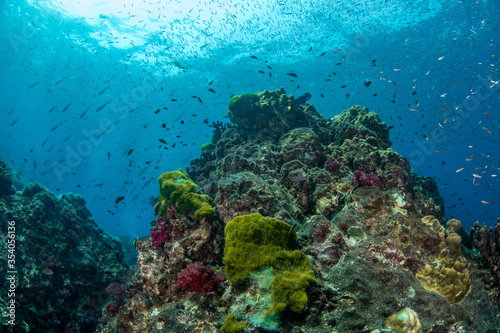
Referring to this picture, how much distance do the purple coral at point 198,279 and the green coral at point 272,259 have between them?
89 centimetres

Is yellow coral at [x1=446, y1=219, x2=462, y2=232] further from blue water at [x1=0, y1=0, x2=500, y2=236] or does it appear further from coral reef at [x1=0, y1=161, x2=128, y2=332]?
blue water at [x1=0, y1=0, x2=500, y2=236]

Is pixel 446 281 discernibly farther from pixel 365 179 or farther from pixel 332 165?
pixel 332 165

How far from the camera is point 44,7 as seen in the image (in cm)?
2439

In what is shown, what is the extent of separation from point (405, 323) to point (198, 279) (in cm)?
326

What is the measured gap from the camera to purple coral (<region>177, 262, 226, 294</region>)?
4.29 m

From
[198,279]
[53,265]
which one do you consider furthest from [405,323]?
[53,265]

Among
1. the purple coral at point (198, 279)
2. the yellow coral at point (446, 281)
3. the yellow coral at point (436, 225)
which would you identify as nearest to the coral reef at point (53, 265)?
the purple coral at point (198, 279)

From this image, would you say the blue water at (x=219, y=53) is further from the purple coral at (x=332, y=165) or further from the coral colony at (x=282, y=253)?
the purple coral at (x=332, y=165)

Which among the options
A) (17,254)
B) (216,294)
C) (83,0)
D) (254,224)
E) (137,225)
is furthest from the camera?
(137,225)

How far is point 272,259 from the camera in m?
3.56

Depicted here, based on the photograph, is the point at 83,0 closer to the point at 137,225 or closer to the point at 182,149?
the point at 182,149

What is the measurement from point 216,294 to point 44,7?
115 feet

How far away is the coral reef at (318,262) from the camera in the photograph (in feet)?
10.3

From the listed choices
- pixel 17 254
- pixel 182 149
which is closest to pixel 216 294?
pixel 17 254
